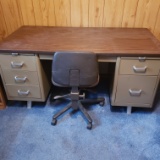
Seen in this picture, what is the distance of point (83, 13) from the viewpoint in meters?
1.87

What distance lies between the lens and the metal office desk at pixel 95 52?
53.9 inches

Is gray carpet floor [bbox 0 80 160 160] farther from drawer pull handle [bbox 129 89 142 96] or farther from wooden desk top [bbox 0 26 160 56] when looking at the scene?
wooden desk top [bbox 0 26 160 56]

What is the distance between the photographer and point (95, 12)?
6.09 feet

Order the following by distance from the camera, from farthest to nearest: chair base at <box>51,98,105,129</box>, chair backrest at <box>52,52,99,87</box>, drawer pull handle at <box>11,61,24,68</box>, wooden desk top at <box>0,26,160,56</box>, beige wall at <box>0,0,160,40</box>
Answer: beige wall at <box>0,0,160,40</box> < chair base at <box>51,98,105,129</box> < drawer pull handle at <box>11,61,24,68</box> < wooden desk top at <box>0,26,160,56</box> < chair backrest at <box>52,52,99,87</box>

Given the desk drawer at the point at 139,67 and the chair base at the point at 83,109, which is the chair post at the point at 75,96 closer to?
the chair base at the point at 83,109

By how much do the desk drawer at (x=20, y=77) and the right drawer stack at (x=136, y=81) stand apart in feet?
2.74

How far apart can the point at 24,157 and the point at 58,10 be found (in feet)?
5.26

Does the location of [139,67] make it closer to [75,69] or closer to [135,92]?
[135,92]

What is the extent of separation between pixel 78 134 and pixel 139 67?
0.85 metres

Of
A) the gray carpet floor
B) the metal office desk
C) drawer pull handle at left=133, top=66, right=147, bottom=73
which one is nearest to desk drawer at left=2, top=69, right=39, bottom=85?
the metal office desk

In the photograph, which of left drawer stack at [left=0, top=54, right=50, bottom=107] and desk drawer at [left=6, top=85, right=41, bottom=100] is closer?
left drawer stack at [left=0, top=54, right=50, bottom=107]

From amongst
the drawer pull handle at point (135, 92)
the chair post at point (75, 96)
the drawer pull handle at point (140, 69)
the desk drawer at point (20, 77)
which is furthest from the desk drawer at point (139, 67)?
the desk drawer at point (20, 77)

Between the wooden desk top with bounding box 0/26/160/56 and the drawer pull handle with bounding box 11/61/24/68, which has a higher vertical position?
the wooden desk top with bounding box 0/26/160/56

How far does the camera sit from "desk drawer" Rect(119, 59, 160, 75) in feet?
4.50
